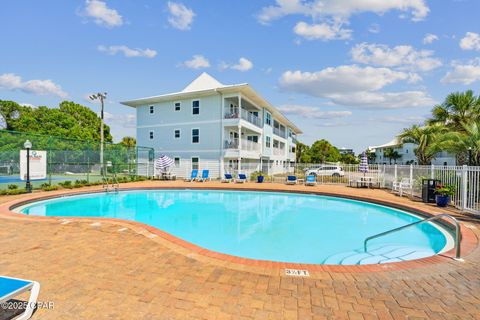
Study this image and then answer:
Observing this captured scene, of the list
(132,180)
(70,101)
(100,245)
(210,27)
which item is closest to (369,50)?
(210,27)

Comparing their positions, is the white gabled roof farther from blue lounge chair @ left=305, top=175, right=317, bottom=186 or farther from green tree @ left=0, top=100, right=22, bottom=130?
green tree @ left=0, top=100, right=22, bottom=130

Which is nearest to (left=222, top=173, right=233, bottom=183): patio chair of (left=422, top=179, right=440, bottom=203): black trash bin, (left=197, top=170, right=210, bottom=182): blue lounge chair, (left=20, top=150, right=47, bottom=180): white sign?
(left=197, top=170, right=210, bottom=182): blue lounge chair

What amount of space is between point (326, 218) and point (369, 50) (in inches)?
337

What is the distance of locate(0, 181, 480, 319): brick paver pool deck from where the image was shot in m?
2.91

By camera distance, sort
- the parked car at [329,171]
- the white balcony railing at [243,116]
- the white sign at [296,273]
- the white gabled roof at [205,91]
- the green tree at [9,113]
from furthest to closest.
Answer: the green tree at [9,113]
the parked car at [329,171]
the white balcony railing at [243,116]
the white gabled roof at [205,91]
the white sign at [296,273]

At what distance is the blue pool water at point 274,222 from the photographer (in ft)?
21.0

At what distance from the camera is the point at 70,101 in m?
41.4

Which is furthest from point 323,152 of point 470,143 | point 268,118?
point 470,143

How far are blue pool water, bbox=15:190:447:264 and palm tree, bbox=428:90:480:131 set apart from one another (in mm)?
10256

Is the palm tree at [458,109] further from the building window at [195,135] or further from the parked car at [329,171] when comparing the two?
the building window at [195,135]

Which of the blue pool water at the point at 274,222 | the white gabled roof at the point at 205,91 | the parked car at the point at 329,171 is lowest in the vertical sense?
the blue pool water at the point at 274,222

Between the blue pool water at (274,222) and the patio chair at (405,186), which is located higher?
the patio chair at (405,186)

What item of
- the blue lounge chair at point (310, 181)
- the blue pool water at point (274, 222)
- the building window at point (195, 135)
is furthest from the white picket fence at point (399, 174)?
the blue lounge chair at point (310, 181)

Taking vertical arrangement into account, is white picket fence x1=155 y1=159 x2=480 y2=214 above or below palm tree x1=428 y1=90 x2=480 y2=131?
below
